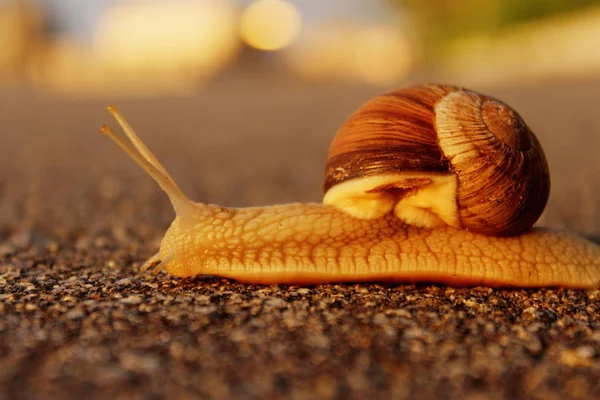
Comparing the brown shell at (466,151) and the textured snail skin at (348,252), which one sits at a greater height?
the brown shell at (466,151)

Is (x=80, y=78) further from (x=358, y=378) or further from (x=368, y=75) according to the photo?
(x=358, y=378)

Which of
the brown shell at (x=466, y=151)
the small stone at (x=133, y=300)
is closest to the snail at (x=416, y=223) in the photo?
the brown shell at (x=466, y=151)

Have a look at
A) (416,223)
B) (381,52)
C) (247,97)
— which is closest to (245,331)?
(416,223)

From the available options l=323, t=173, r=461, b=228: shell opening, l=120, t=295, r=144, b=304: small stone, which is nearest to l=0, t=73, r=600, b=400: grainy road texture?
l=120, t=295, r=144, b=304: small stone

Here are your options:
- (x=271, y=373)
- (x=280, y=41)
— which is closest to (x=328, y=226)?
(x=271, y=373)

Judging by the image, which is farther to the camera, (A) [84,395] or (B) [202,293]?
(B) [202,293]

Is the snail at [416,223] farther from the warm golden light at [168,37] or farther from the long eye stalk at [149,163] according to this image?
the warm golden light at [168,37]
